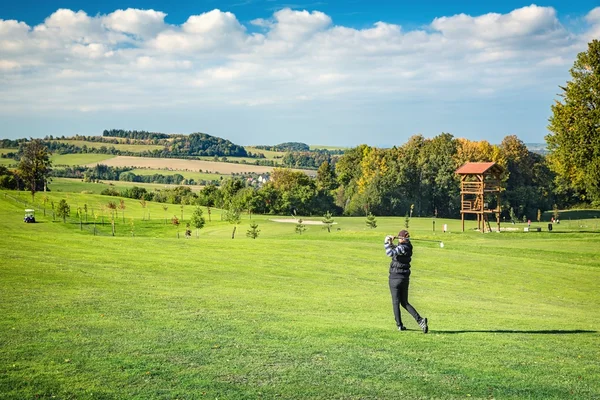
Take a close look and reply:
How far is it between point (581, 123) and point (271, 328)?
168 ft

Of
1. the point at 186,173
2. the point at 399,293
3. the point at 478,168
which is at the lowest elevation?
the point at 399,293

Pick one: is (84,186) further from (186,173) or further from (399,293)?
(399,293)

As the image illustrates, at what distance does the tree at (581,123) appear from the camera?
55719mm

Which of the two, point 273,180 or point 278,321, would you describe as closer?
point 278,321

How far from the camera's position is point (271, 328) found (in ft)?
48.2

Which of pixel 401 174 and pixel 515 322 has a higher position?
pixel 401 174

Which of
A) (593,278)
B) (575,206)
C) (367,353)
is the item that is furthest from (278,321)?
(575,206)

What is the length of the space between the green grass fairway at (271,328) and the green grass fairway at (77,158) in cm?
16058

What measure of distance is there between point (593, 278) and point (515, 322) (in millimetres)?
17017

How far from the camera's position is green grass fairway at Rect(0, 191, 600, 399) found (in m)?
10.5

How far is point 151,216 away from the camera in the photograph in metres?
98.6

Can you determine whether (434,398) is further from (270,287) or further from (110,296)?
(270,287)

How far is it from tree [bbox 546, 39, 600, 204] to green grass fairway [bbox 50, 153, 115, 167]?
510ft

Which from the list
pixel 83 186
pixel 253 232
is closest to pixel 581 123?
pixel 253 232
